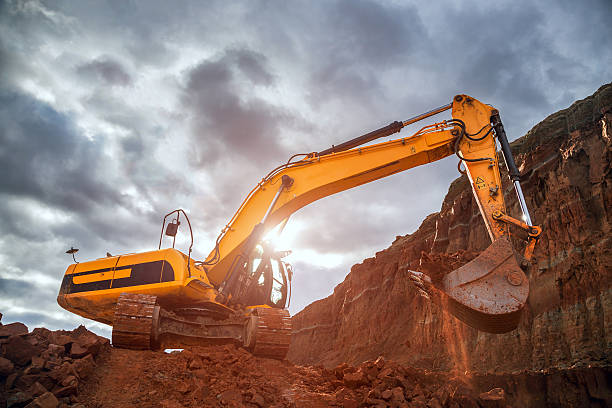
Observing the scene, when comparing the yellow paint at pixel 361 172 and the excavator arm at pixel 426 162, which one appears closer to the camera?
the excavator arm at pixel 426 162

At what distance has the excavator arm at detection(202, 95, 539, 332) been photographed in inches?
207

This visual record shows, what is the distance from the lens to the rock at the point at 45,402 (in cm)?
452

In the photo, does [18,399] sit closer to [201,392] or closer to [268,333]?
[201,392]

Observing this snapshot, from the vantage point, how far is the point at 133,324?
23.1ft

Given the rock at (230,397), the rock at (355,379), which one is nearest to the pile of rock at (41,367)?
the rock at (230,397)

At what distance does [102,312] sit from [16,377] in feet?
11.2

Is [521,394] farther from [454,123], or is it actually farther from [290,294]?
[454,123]

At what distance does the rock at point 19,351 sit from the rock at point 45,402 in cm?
99

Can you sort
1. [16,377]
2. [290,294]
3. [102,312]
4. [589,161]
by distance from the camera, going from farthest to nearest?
[589,161]
[290,294]
[102,312]
[16,377]

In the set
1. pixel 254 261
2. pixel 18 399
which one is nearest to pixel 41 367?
pixel 18 399

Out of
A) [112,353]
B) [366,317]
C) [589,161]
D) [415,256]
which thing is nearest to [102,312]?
[112,353]

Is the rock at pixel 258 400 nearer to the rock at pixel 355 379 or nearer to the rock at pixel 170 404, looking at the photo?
the rock at pixel 170 404

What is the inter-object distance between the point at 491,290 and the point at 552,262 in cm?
1242

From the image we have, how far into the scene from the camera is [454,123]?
7.12 m
